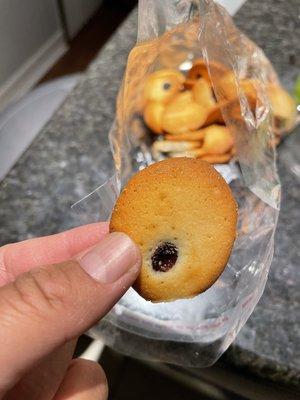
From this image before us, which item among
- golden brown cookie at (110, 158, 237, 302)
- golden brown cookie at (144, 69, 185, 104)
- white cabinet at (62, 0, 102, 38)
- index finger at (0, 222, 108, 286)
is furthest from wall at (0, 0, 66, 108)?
golden brown cookie at (110, 158, 237, 302)

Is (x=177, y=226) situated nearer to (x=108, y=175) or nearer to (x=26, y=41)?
(x=108, y=175)

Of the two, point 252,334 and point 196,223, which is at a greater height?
point 196,223

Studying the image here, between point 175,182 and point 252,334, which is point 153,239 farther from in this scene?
point 252,334

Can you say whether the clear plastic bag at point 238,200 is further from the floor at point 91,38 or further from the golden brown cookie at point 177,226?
the floor at point 91,38

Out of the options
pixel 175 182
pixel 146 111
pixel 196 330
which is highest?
pixel 175 182

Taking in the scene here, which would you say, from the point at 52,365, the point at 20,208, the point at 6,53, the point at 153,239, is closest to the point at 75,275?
the point at 153,239

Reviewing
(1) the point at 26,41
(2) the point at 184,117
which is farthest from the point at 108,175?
(1) the point at 26,41
